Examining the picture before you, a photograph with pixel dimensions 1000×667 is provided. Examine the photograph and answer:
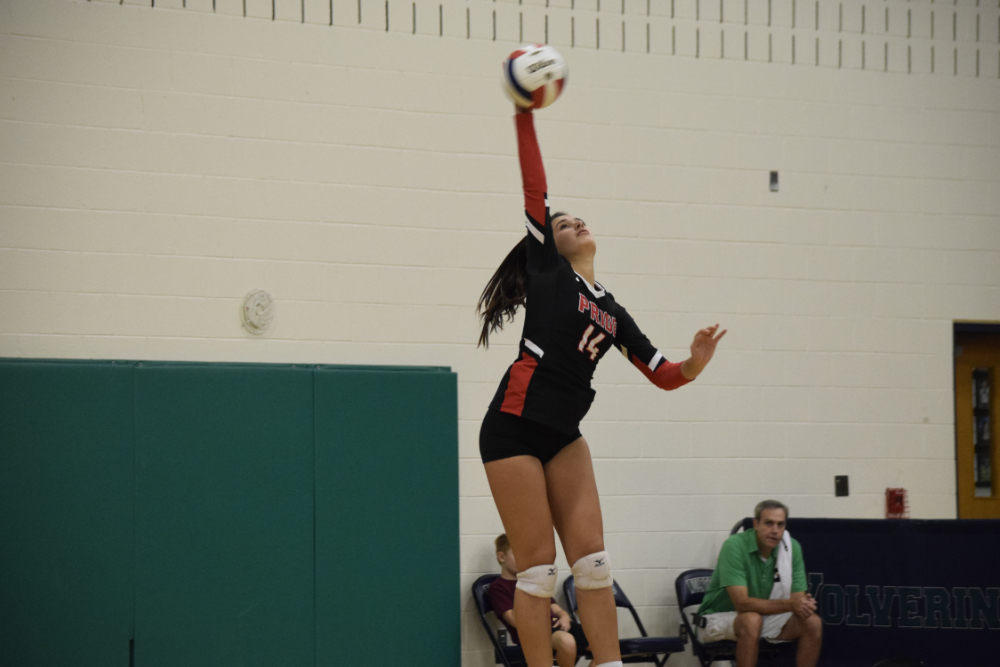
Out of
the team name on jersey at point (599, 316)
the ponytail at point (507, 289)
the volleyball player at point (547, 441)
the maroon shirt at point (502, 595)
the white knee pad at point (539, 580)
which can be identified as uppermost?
the ponytail at point (507, 289)

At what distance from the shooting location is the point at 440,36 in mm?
6246

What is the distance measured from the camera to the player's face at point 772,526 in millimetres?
5703

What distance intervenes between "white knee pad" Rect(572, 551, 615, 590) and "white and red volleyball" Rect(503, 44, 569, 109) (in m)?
1.52

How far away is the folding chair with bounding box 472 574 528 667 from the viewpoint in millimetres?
5426

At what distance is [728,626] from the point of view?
5.67m

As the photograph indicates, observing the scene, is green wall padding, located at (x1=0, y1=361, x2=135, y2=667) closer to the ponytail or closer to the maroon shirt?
the maroon shirt

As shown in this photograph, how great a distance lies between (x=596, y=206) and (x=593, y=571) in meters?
3.60

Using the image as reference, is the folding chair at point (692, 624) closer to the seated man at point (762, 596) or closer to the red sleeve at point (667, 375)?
the seated man at point (762, 596)

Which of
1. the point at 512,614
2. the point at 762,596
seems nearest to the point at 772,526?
the point at 762,596

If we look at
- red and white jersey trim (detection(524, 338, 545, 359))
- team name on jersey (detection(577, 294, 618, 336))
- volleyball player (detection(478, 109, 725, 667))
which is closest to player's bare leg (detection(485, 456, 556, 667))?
volleyball player (detection(478, 109, 725, 667))

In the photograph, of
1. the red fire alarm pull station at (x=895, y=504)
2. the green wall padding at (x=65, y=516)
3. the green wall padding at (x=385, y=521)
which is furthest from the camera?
the red fire alarm pull station at (x=895, y=504)

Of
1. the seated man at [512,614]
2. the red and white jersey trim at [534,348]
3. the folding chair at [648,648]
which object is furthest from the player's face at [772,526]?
the red and white jersey trim at [534,348]

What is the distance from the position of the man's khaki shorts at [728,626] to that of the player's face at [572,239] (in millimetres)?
3069

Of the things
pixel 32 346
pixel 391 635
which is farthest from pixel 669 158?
pixel 32 346
